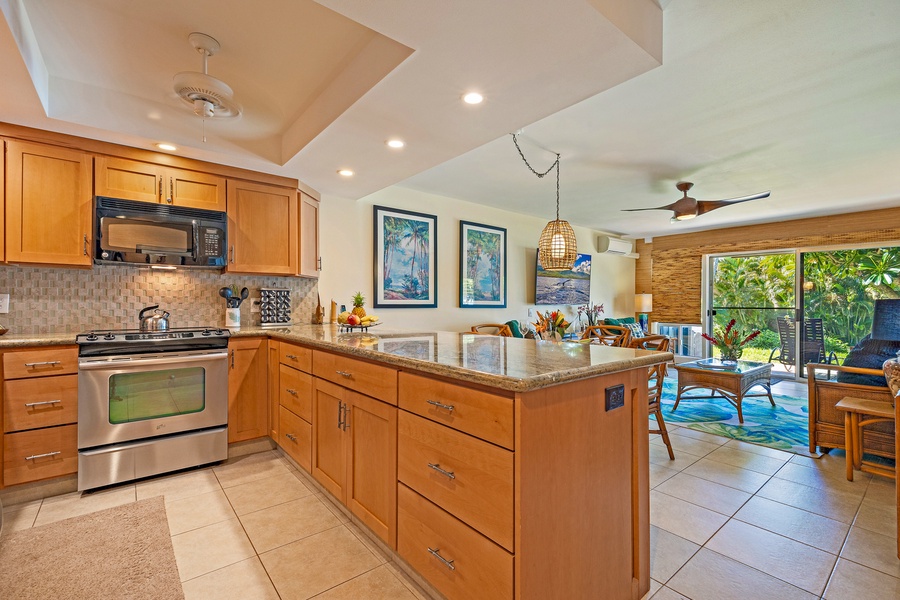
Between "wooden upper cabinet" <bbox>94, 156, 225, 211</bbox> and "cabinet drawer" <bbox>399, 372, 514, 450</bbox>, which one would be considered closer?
"cabinet drawer" <bbox>399, 372, 514, 450</bbox>

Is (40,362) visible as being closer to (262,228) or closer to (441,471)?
(262,228)

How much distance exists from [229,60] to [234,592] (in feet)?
8.22

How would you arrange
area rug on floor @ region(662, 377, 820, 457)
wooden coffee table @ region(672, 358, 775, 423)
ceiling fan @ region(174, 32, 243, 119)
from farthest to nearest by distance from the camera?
wooden coffee table @ region(672, 358, 775, 423) < area rug on floor @ region(662, 377, 820, 457) < ceiling fan @ region(174, 32, 243, 119)

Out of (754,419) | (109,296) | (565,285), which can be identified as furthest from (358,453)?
Result: (565,285)

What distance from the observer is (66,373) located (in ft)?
7.87

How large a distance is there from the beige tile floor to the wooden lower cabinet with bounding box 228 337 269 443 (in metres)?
0.24

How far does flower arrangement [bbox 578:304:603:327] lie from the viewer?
6852 millimetres

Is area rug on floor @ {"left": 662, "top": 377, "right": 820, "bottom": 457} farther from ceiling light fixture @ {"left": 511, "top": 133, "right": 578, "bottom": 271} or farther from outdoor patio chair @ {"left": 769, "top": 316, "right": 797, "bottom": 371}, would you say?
ceiling light fixture @ {"left": 511, "top": 133, "right": 578, "bottom": 271}

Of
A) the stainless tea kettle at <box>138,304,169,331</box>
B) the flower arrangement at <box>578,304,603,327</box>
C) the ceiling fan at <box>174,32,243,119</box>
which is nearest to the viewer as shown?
the ceiling fan at <box>174,32,243,119</box>

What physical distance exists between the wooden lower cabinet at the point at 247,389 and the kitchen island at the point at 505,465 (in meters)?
1.42

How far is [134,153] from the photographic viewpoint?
2.77 metres

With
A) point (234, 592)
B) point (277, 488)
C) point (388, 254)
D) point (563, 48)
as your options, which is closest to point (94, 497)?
point (277, 488)

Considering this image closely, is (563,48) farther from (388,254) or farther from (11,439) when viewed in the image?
(11,439)

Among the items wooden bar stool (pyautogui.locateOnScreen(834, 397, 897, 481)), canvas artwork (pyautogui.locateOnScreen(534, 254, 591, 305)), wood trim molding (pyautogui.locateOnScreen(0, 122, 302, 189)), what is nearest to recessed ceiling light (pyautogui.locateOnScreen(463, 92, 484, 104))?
wood trim molding (pyautogui.locateOnScreen(0, 122, 302, 189))
